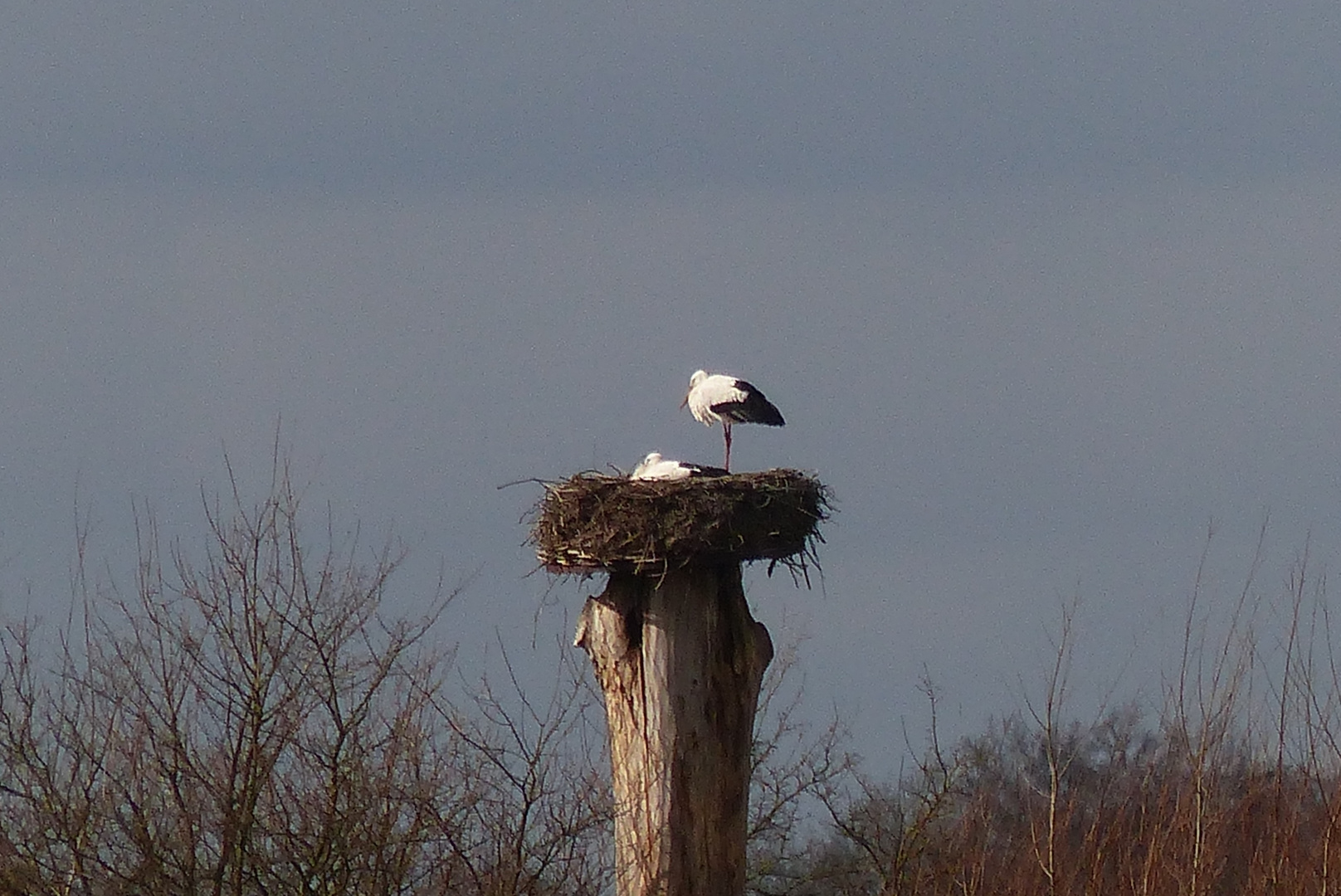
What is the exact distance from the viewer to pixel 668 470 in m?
9.63

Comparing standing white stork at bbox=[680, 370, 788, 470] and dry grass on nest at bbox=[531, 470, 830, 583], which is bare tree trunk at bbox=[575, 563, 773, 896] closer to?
dry grass on nest at bbox=[531, 470, 830, 583]

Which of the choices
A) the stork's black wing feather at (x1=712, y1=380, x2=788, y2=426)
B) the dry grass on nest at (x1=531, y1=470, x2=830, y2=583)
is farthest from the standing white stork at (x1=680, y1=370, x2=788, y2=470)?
the dry grass on nest at (x1=531, y1=470, x2=830, y2=583)

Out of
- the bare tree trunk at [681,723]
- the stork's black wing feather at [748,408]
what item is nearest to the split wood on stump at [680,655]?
the bare tree trunk at [681,723]

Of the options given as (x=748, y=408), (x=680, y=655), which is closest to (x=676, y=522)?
(x=680, y=655)

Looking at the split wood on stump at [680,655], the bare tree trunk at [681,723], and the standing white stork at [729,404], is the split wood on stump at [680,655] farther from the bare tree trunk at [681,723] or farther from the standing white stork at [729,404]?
the standing white stork at [729,404]

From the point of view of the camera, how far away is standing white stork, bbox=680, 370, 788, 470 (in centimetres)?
1135

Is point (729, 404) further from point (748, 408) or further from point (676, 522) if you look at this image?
point (676, 522)

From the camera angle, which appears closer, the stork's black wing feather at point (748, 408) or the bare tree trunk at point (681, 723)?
the bare tree trunk at point (681, 723)

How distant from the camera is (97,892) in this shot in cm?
1204

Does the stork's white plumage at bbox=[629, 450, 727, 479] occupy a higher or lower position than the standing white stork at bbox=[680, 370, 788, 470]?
lower

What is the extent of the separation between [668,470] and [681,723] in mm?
1491

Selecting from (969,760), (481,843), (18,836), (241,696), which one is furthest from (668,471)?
(969,760)

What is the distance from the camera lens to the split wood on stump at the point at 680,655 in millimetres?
8625

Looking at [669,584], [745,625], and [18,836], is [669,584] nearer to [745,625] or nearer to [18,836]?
[745,625]
